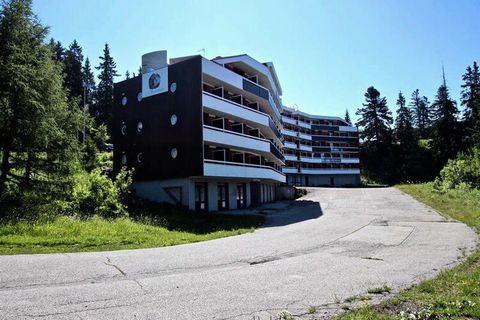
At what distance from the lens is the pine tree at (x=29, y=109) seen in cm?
1884

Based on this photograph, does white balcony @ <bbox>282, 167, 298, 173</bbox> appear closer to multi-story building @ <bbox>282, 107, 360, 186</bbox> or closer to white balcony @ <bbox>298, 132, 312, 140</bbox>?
multi-story building @ <bbox>282, 107, 360, 186</bbox>

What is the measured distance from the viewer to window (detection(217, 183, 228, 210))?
112ft

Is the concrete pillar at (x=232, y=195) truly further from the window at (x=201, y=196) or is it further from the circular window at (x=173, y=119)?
the circular window at (x=173, y=119)

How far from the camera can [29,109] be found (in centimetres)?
1928

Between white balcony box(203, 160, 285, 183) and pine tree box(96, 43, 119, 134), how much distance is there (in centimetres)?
4031

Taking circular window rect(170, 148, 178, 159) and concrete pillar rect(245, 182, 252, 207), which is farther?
concrete pillar rect(245, 182, 252, 207)

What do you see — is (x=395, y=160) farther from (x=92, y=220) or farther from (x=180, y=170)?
(x=92, y=220)

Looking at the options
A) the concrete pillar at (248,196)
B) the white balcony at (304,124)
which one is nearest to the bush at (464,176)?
the concrete pillar at (248,196)

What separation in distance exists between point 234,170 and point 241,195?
17.5 feet

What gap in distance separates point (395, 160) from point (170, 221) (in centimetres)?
7301

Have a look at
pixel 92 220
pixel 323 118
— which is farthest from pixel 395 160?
pixel 92 220

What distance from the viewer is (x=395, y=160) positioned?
85.8 metres

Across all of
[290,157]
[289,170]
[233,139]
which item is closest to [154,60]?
[233,139]

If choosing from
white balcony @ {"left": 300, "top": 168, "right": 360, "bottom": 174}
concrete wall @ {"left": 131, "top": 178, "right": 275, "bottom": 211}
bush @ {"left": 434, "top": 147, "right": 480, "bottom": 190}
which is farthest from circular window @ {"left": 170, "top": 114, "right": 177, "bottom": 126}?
white balcony @ {"left": 300, "top": 168, "right": 360, "bottom": 174}
